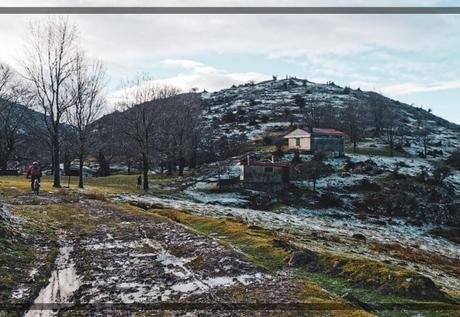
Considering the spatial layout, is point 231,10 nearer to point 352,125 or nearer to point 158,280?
point 158,280

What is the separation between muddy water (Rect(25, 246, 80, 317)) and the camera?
8973 mm

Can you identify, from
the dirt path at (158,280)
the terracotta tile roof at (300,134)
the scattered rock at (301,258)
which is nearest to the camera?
the dirt path at (158,280)


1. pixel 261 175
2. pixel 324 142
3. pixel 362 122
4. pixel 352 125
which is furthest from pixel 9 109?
pixel 362 122

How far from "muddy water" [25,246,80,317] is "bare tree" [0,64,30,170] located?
5526 cm

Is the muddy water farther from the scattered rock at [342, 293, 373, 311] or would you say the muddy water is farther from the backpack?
the backpack

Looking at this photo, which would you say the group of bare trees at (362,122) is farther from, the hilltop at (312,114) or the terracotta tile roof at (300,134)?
the terracotta tile roof at (300,134)

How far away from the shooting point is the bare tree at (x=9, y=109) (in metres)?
63.4

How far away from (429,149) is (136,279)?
100816mm

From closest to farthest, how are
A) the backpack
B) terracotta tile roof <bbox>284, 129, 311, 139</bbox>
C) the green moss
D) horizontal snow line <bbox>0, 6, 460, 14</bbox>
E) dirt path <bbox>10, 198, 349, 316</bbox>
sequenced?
horizontal snow line <bbox>0, 6, 460, 14</bbox>, dirt path <bbox>10, 198, 349, 316</bbox>, the backpack, terracotta tile roof <bbox>284, 129, 311, 139</bbox>, the green moss

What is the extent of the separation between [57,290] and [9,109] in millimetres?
69586

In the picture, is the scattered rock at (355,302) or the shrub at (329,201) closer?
the scattered rock at (355,302)

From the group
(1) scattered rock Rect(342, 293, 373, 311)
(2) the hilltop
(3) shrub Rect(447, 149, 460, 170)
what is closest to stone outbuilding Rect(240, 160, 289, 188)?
(3) shrub Rect(447, 149, 460, 170)

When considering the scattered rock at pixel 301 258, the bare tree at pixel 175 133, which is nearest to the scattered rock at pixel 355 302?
the scattered rock at pixel 301 258

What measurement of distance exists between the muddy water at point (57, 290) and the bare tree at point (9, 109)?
55.3 metres
